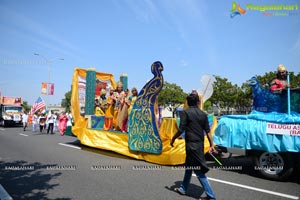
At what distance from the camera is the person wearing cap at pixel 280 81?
4980mm

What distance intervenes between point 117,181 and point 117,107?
3.57 metres

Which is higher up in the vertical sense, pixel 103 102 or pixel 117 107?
pixel 103 102

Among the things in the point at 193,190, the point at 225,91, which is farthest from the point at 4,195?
the point at 225,91

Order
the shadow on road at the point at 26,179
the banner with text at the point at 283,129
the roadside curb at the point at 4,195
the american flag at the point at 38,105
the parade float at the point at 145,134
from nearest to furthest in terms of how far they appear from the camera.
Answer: the roadside curb at the point at 4,195 → the shadow on road at the point at 26,179 → the banner with text at the point at 283,129 → the parade float at the point at 145,134 → the american flag at the point at 38,105

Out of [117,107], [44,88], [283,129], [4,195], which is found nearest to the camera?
[4,195]

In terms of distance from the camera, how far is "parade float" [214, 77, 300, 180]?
4492mm

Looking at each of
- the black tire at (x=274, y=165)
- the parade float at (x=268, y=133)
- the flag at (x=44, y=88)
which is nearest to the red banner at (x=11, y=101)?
the flag at (x=44, y=88)

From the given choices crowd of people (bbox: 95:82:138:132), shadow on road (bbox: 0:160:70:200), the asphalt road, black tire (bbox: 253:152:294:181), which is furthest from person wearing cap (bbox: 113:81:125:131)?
black tire (bbox: 253:152:294:181)

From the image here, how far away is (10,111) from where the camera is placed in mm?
22250

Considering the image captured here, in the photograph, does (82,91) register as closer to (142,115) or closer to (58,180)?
(142,115)

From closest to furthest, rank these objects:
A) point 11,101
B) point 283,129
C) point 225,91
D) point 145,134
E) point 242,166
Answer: point 283,129 → point 242,166 → point 145,134 → point 11,101 → point 225,91

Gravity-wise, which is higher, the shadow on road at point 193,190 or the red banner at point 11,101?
the red banner at point 11,101

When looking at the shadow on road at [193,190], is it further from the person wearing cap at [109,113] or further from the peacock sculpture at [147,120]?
the person wearing cap at [109,113]

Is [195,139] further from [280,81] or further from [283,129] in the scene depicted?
[280,81]
